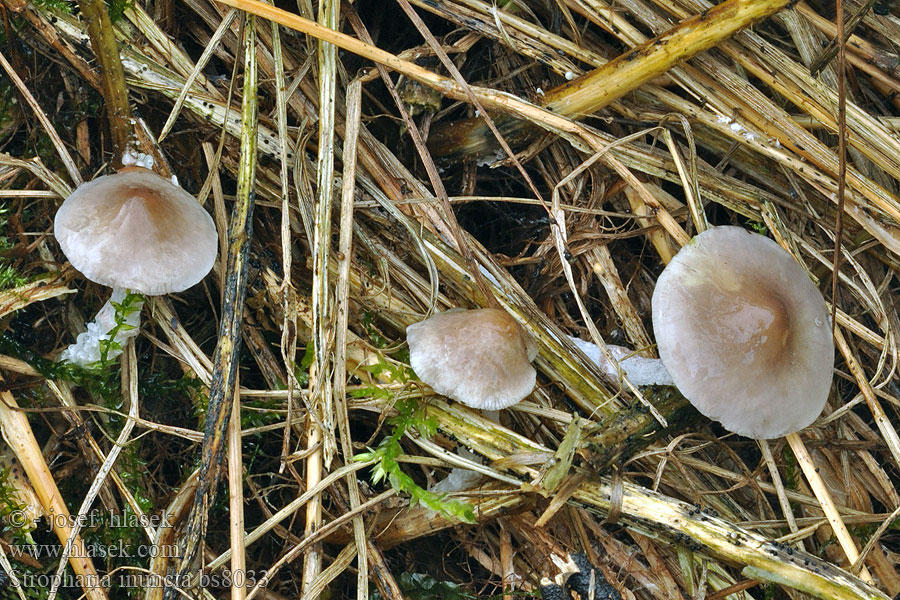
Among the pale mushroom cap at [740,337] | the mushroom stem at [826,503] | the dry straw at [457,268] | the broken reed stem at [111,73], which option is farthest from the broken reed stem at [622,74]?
the mushroom stem at [826,503]

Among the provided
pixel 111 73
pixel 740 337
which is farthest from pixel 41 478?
pixel 740 337

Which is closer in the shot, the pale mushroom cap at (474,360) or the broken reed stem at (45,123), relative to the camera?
the pale mushroom cap at (474,360)

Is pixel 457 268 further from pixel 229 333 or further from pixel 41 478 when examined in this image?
pixel 41 478

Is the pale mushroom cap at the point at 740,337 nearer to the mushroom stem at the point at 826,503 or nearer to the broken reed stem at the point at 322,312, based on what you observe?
the mushroom stem at the point at 826,503

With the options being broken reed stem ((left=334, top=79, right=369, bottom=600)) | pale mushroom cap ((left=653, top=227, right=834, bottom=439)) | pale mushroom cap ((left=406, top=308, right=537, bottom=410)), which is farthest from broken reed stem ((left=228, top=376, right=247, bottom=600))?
pale mushroom cap ((left=653, top=227, right=834, bottom=439))

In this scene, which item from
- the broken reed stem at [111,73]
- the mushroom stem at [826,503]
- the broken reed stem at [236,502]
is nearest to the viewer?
the broken reed stem at [236,502]
